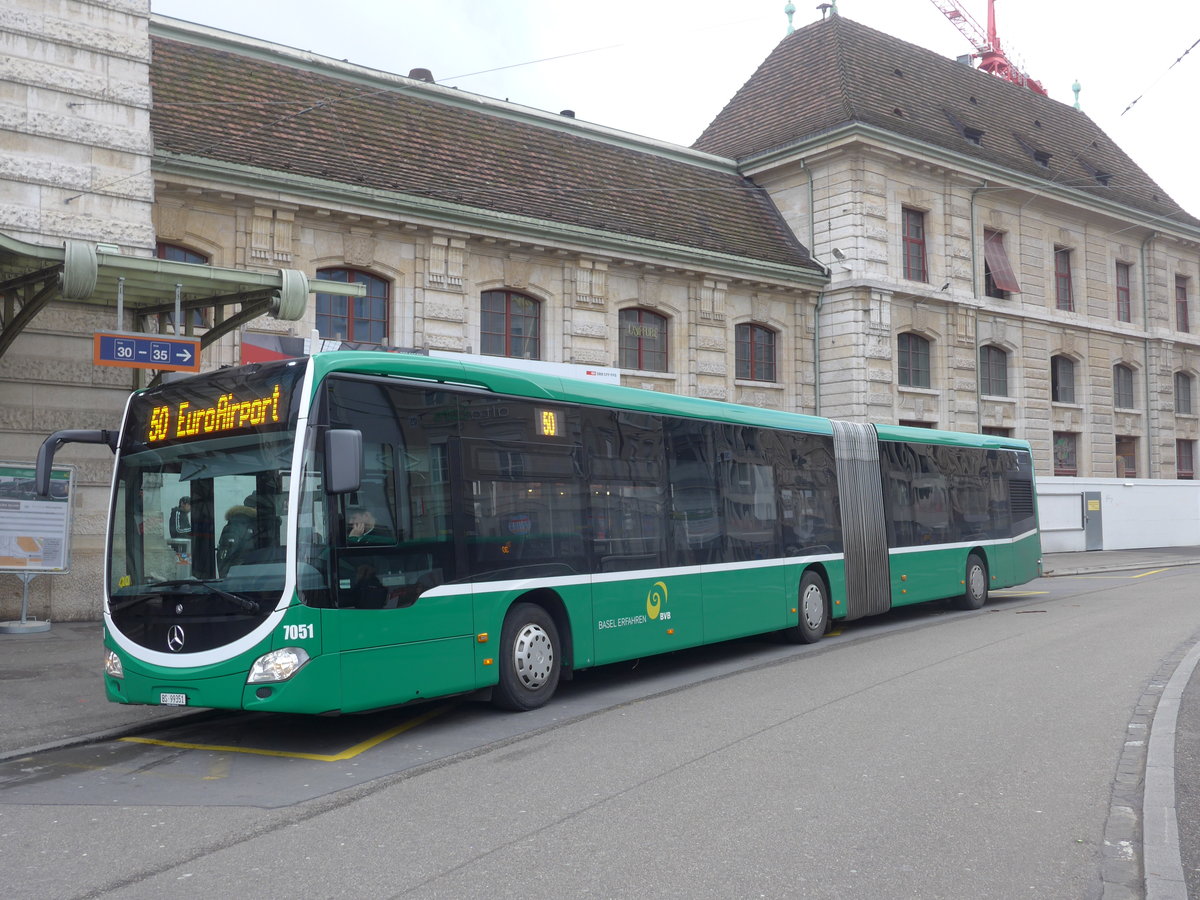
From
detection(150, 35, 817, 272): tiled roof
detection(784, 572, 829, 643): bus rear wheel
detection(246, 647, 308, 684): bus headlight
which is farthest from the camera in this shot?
detection(150, 35, 817, 272): tiled roof

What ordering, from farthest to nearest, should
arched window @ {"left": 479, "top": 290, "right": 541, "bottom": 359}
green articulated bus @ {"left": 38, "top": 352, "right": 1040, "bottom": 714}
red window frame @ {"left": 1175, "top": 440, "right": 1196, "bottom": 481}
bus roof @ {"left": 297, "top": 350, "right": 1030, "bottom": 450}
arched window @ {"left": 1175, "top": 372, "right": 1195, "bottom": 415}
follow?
arched window @ {"left": 1175, "top": 372, "right": 1195, "bottom": 415} < red window frame @ {"left": 1175, "top": 440, "right": 1196, "bottom": 481} < arched window @ {"left": 479, "top": 290, "right": 541, "bottom": 359} < bus roof @ {"left": 297, "top": 350, "right": 1030, "bottom": 450} < green articulated bus @ {"left": 38, "top": 352, "right": 1040, "bottom": 714}

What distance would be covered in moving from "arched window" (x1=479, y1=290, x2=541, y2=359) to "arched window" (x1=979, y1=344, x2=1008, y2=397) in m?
14.8

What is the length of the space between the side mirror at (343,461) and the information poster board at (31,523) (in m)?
7.83

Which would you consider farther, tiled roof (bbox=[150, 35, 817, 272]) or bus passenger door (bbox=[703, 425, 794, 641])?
tiled roof (bbox=[150, 35, 817, 272])

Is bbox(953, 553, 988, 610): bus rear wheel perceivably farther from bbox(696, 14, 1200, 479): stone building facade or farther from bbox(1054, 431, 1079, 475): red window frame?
bbox(1054, 431, 1079, 475): red window frame

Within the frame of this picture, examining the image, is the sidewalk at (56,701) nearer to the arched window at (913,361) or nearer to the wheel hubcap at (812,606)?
the wheel hubcap at (812,606)

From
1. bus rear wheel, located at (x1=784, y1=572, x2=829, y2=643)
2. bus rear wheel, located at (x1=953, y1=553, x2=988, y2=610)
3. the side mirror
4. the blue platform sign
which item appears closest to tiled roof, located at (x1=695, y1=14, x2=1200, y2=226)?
bus rear wheel, located at (x1=953, y1=553, x2=988, y2=610)

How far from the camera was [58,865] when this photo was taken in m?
5.55

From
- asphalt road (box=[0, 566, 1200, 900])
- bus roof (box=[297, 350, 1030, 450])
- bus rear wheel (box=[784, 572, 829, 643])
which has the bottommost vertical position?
asphalt road (box=[0, 566, 1200, 900])

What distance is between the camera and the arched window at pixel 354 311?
20.2 m

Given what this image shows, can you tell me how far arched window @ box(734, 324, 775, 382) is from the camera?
2747 centimetres

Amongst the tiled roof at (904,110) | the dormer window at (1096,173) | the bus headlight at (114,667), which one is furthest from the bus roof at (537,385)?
the dormer window at (1096,173)

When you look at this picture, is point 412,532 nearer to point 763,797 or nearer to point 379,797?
point 379,797

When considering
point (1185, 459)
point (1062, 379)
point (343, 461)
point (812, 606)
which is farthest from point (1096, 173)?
point (343, 461)
